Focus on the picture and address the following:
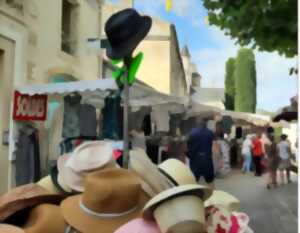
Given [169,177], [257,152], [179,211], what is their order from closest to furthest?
[179,211] < [169,177] < [257,152]

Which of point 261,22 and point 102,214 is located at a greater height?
point 261,22

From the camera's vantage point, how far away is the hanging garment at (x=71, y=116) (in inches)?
313

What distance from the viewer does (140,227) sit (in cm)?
265

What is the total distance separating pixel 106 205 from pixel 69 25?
9.33 meters

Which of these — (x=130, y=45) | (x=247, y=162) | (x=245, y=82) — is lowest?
(x=247, y=162)

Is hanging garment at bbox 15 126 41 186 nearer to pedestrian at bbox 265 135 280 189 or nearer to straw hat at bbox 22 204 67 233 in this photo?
straw hat at bbox 22 204 67 233

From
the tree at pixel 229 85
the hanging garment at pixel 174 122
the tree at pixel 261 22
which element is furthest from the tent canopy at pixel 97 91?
the tree at pixel 229 85

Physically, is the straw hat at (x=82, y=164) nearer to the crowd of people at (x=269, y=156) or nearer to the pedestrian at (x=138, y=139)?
the pedestrian at (x=138, y=139)

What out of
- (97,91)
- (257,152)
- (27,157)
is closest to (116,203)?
(97,91)

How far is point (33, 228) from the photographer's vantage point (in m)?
3.13

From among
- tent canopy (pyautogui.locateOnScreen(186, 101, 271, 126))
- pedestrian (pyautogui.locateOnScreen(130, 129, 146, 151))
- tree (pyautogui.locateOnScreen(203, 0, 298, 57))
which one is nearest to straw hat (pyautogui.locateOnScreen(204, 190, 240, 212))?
tree (pyautogui.locateOnScreen(203, 0, 298, 57))

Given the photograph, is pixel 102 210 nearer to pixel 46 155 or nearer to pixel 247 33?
pixel 247 33

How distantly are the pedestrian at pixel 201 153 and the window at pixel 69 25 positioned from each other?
371 cm

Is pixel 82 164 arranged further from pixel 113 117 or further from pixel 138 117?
pixel 138 117
